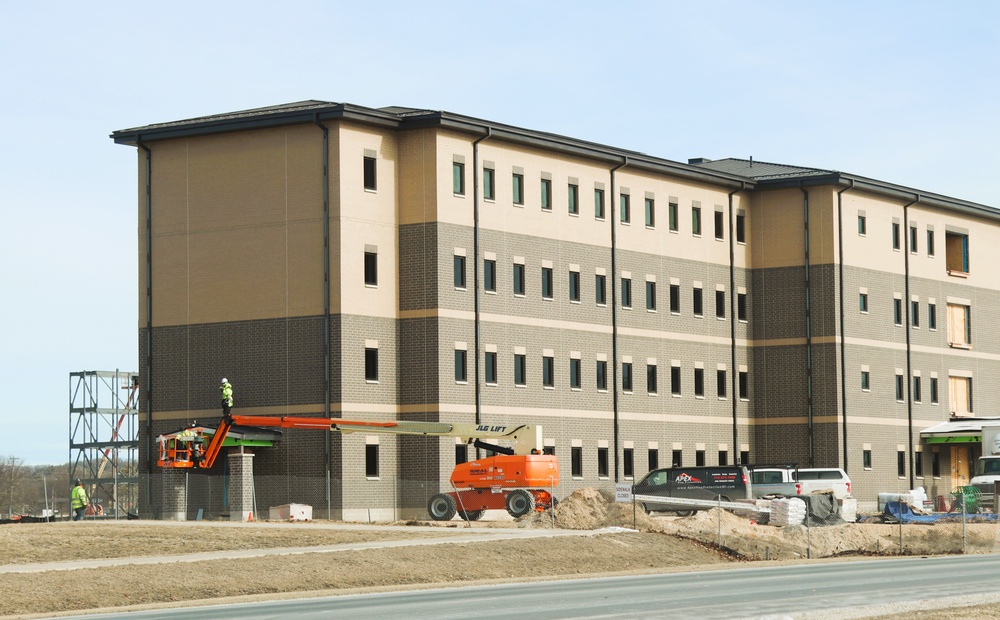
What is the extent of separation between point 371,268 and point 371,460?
674 centimetres

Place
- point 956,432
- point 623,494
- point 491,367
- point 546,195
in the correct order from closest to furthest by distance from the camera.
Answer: point 623,494, point 491,367, point 546,195, point 956,432

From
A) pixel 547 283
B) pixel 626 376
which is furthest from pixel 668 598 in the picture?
pixel 626 376

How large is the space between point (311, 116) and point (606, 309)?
15993 mm

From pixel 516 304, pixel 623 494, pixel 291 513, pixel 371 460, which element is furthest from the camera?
pixel 516 304

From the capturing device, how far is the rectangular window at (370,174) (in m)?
60.0

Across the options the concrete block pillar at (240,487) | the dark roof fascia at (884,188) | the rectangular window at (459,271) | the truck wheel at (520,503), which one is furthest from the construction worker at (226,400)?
the dark roof fascia at (884,188)

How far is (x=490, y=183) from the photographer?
62906 millimetres

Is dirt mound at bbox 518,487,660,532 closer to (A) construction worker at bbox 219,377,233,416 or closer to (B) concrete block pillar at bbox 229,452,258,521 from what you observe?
(B) concrete block pillar at bbox 229,452,258,521

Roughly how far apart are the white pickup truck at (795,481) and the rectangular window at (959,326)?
1957cm

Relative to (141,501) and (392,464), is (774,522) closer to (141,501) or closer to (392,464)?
(392,464)

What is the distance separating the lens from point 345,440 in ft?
190

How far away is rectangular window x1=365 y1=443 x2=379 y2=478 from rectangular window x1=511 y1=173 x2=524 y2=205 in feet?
36.7

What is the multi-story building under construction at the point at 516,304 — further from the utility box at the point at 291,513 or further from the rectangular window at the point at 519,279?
the utility box at the point at 291,513

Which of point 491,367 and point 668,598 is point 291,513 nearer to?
point 491,367
